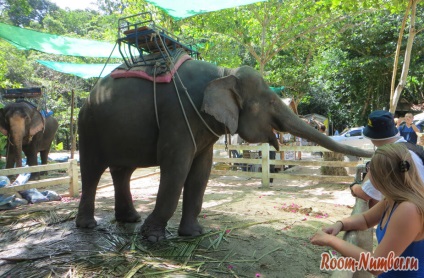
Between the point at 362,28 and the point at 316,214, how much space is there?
1687 centimetres

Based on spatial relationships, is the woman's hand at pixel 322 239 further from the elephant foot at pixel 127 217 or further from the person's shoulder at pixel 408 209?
the elephant foot at pixel 127 217

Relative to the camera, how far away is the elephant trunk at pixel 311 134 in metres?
3.73

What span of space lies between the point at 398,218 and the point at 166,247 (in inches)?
110

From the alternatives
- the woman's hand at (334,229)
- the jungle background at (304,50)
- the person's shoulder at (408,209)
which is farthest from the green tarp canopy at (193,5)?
the person's shoulder at (408,209)

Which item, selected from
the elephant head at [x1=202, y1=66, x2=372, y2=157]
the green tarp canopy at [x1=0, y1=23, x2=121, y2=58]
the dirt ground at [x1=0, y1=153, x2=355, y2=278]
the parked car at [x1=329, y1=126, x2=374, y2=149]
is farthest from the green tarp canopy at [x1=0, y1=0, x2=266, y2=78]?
the parked car at [x1=329, y1=126, x2=374, y2=149]

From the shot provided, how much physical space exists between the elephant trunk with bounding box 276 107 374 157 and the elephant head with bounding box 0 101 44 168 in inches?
277

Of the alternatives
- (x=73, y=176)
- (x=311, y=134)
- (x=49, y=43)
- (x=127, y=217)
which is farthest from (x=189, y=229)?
(x=49, y=43)

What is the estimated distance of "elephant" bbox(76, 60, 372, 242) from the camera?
3928 millimetres

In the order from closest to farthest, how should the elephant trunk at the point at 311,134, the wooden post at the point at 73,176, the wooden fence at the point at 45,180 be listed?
the elephant trunk at the point at 311,134
the wooden fence at the point at 45,180
the wooden post at the point at 73,176

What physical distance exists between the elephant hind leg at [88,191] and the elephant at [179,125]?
0.5 inches

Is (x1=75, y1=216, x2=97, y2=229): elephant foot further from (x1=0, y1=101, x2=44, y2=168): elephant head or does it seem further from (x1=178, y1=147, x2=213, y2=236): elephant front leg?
(x1=0, y1=101, x2=44, y2=168): elephant head

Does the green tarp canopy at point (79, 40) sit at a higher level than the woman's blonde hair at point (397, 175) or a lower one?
higher

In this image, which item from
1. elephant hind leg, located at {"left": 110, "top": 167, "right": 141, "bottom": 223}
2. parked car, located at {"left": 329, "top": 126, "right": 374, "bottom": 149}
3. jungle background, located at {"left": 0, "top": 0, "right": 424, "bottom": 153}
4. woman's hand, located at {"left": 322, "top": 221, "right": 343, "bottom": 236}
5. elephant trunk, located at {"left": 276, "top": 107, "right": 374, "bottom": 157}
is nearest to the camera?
woman's hand, located at {"left": 322, "top": 221, "right": 343, "bottom": 236}

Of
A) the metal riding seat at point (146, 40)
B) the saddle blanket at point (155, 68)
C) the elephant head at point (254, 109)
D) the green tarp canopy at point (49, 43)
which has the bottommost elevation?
the elephant head at point (254, 109)
